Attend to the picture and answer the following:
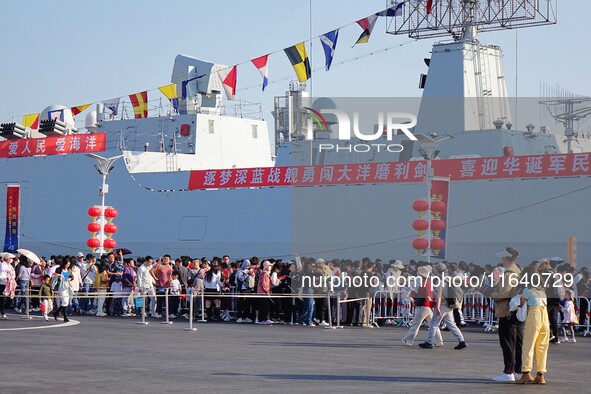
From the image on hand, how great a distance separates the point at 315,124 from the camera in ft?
139

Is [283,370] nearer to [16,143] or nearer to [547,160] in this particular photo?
[547,160]

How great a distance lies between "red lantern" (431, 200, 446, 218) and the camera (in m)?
24.9

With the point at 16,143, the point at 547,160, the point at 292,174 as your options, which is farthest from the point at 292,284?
the point at 16,143

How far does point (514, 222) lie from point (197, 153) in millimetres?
17012

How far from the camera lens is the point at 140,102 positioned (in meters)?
42.0

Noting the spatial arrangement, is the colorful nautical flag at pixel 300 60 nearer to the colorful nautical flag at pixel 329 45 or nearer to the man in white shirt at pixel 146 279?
the colorful nautical flag at pixel 329 45

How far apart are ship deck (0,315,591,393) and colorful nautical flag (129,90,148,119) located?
75.1 ft

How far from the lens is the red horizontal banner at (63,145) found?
1641 inches

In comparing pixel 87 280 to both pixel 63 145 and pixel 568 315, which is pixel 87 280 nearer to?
pixel 568 315

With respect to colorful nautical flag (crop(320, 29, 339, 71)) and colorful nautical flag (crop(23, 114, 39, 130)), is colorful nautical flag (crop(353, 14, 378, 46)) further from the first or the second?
colorful nautical flag (crop(23, 114, 39, 130))

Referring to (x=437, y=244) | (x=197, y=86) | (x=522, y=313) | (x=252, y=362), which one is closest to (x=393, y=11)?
(x=437, y=244)

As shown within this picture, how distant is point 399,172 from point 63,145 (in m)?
16.3

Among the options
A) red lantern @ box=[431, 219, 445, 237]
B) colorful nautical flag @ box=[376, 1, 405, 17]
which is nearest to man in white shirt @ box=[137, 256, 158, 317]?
red lantern @ box=[431, 219, 445, 237]

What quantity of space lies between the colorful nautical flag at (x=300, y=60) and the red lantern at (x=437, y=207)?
379 inches
